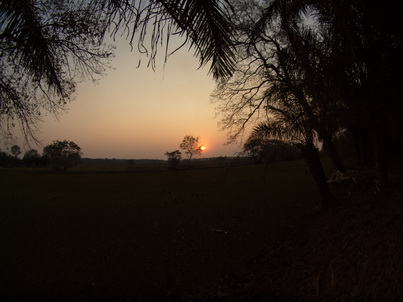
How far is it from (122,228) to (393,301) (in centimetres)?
991

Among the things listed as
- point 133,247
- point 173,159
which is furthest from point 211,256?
point 173,159

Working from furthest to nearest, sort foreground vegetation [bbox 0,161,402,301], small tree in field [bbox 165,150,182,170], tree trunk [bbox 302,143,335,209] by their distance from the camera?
1. small tree in field [bbox 165,150,182,170]
2. tree trunk [bbox 302,143,335,209]
3. foreground vegetation [bbox 0,161,402,301]

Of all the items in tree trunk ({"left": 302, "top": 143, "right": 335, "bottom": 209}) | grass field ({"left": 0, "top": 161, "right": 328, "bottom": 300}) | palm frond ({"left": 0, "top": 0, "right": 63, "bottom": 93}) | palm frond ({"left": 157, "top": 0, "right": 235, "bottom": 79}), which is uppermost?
palm frond ({"left": 0, "top": 0, "right": 63, "bottom": 93})

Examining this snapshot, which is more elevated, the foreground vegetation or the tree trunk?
the tree trunk

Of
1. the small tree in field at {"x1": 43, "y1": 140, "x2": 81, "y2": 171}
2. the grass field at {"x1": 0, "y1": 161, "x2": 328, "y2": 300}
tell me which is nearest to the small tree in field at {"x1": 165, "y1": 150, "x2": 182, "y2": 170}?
the small tree in field at {"x1": 43, "y1": 140, "x2": 81, "y2": 171}

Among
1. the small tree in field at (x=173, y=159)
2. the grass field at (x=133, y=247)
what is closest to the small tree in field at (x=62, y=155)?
the small tree in field at (x=173, y=159)

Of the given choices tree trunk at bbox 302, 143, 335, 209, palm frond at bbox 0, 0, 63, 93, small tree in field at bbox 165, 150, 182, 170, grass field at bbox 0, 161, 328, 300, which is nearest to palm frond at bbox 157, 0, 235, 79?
palm frond at bbox 0, 0, 63, 93

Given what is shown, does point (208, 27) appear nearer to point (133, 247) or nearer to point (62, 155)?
point (133, 247)

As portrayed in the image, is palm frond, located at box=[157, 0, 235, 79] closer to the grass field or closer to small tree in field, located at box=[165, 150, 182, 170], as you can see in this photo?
the grass field

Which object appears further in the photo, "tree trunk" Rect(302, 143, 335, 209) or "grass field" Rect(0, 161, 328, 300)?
"tree trunk" Rect(302, 143, 335, 209)

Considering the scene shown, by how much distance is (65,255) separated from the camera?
26.5 feet

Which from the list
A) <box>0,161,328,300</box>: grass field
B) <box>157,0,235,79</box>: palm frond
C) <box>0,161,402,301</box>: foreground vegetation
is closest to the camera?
<box>157,0,235,79</box>: palm frond

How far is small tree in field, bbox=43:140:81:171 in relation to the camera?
91.0m

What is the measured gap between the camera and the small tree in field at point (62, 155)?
91.0 m
